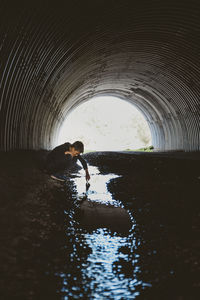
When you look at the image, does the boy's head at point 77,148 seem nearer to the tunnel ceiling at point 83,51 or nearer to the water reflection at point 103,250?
the water reflection at point 103,250

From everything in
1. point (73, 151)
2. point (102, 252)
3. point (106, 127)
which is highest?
point (106, 127)

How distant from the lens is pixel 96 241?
12.2ft

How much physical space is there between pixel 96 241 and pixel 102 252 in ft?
1.00

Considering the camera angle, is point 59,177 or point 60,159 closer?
point 60,159

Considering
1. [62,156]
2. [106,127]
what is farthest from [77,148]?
[106,127]

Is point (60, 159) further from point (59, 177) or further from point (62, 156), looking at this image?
point (59, 177)

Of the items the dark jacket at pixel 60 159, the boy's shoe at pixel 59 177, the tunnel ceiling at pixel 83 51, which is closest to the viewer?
the dark jacket at pixel 60 159

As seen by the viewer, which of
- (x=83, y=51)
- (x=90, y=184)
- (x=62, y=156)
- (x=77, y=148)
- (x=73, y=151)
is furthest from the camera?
(x=83, y=51)

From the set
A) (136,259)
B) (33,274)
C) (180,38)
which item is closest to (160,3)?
(180,38)

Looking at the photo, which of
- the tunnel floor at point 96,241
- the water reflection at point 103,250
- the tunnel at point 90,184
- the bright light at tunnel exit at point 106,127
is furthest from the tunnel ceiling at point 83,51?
the bright light at tunnel exit at point 106,127

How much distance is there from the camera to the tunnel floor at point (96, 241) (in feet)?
8.61

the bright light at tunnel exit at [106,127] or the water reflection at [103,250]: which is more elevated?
the bright light at tunnel exit at [106,127]

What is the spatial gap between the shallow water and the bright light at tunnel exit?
47.1 meters

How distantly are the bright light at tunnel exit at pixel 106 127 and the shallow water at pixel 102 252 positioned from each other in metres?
47.1
